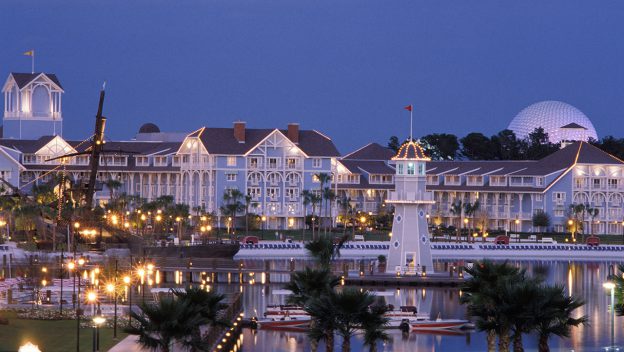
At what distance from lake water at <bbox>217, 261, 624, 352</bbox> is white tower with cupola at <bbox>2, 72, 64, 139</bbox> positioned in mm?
59234

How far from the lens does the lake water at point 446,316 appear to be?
215ft

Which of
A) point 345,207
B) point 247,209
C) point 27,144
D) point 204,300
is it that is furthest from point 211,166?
point 204,300

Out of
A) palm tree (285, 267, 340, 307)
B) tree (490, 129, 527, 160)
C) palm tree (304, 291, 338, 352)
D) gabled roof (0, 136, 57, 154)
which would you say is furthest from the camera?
tree (490, 129, 527, 160)

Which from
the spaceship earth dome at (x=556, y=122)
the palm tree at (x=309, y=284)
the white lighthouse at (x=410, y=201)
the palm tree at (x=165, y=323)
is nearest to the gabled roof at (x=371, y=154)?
the spaceship earth dome at (x=556, y=122)

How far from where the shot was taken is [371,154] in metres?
164

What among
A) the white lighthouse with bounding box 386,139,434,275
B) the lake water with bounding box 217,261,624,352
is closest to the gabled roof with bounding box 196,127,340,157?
the lake water with bounding box 217,261,624,352

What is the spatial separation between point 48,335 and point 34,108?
108 m

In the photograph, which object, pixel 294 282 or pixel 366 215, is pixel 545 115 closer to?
pixel 366 215

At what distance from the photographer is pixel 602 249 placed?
416 feet

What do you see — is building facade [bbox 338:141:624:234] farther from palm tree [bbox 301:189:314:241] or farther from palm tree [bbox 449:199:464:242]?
palm tree [bbox 301:189:314:241]

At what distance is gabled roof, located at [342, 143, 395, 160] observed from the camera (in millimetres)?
162875

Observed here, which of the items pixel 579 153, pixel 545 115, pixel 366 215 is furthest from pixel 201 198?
pixel 545 115

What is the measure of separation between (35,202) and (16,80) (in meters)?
40.4

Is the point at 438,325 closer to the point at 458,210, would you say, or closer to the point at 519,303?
the point at 519,303
